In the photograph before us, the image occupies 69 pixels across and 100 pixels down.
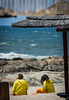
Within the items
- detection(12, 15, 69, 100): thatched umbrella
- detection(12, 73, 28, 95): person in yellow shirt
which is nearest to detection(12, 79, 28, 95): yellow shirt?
detection(12, 73, 28, 95): person in yellow shirt

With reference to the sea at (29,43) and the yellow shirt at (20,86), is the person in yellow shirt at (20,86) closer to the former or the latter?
the yellow shirt at (20,86)

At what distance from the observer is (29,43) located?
35.8 metres

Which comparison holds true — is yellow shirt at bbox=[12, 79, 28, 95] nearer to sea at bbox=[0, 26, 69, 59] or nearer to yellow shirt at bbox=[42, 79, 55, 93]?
yellow shirt at bbox=[42, 79, 55, 93]

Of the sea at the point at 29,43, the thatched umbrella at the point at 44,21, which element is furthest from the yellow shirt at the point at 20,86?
the sea at the point at 29,43

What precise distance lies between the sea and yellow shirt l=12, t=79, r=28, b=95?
24483 millimetres

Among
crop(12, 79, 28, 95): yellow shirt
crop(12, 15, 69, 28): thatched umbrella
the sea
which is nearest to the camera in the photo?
crop(12, 15, 69, 28): thatched umbrella

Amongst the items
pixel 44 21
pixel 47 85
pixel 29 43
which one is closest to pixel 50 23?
pixel 44 21

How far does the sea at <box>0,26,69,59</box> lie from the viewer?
3062 cm

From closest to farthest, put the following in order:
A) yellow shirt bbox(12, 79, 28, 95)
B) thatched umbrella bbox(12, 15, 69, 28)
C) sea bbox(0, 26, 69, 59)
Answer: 1. thatched umbrella bbox(12, 15, 69, 28)
2. yellow shirt bbox(12, 79, 28, 95)
3. sea bbox(0, 26, 69, 59)

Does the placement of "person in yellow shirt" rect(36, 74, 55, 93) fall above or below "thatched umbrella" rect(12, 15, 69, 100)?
below

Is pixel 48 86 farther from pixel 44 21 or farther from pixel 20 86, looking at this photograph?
pixel 44 21

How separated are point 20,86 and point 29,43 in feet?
105

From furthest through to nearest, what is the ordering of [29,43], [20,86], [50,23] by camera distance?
1. [29,43]
2. [20,86]
3. [50,23]

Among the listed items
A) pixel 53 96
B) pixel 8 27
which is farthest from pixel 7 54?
pixel 53 96
